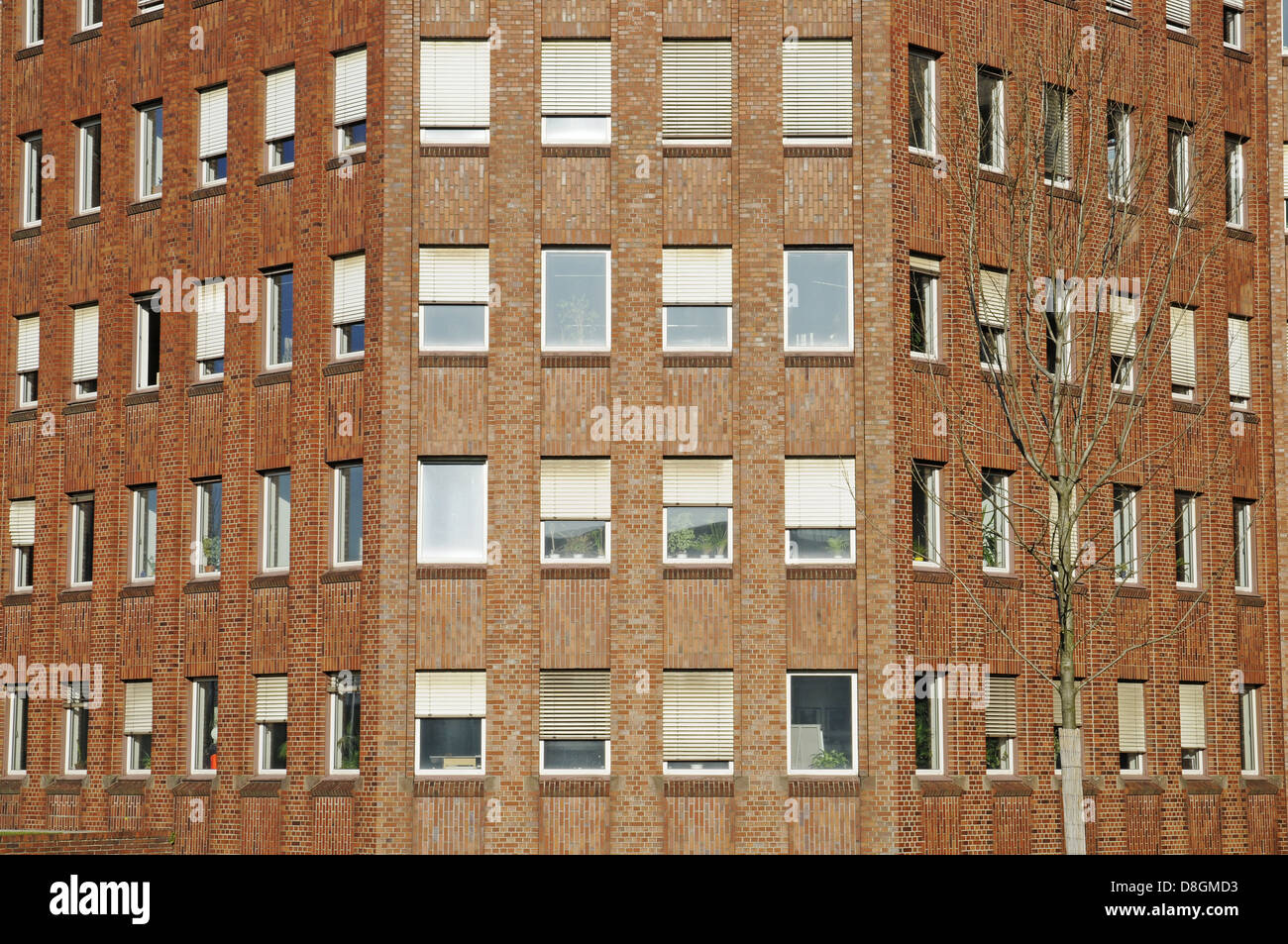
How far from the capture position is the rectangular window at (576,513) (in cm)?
2989

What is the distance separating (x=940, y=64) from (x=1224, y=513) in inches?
413

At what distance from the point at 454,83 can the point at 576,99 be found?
2082 millimetres

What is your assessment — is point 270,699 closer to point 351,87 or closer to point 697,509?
point 697,509

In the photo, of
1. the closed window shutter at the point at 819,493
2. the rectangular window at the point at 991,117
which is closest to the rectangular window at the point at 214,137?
the closed window shutter at the point at 819,493

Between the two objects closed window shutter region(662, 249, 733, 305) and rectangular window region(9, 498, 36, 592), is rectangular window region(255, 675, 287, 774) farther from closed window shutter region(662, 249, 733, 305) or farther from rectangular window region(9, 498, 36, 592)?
closed window shutter region(662, 249, 733, 305)

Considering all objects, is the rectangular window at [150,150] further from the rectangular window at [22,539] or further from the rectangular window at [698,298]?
the rectangular window at [698,298]

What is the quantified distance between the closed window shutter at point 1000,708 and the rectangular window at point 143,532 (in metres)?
15.3

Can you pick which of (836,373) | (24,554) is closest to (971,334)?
(836,373)

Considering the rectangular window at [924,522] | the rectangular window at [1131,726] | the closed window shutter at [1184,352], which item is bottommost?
the rectangular window at [1131,726]

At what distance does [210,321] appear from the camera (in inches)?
1302

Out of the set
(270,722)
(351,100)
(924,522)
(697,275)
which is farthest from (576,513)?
(351,100)

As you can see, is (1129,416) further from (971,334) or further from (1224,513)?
(1224,513)

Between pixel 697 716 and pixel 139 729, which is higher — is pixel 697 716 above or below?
above

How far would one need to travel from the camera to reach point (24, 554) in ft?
117
